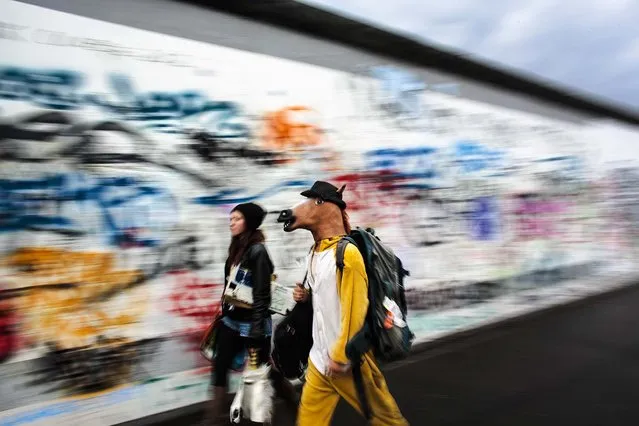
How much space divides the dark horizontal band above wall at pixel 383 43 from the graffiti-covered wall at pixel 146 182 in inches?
10.7

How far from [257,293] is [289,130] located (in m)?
1.72

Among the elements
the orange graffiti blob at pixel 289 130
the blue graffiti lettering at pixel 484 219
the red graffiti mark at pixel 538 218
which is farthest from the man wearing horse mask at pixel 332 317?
the red graffiti mark at pixel 538 218

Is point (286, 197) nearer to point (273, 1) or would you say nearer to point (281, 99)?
point (281, 99)

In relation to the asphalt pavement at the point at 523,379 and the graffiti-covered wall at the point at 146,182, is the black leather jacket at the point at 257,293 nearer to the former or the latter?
the graffiti-covered wall at the point at 146,182

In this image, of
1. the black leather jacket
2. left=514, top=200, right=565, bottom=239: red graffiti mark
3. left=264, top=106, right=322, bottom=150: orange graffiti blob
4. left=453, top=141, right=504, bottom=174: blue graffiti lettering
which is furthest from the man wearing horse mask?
left=514, top=200, right=565, bottom=239: red graffiti mark

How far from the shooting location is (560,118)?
7.98 meters

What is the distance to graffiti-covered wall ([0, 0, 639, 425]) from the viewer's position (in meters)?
3.05

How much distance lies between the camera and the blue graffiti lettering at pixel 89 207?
3.01 m

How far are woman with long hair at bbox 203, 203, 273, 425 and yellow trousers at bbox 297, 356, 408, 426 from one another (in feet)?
1.90

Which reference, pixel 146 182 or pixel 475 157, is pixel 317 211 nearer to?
pixel 146 182

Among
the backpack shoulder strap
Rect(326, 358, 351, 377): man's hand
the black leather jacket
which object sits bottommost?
Rect(326, 358, 351, 377): man's hand

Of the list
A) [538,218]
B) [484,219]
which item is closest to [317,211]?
[484,219]

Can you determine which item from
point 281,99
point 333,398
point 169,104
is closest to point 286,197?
point 281,99

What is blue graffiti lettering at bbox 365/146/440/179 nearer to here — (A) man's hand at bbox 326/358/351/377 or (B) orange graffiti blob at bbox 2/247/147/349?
(B) orange graffiti blob at bbox 2/247/147/349
